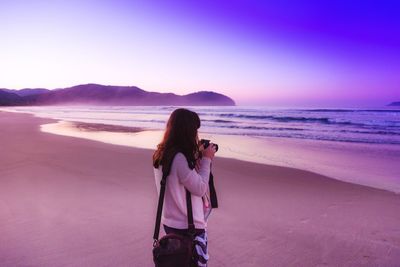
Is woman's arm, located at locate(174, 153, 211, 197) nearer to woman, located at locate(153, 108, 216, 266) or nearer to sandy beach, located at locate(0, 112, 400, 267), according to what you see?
woman, located at locate(153, 108, 216, 266)

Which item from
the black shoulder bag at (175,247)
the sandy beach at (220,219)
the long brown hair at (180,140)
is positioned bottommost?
the sandy beach at (220,219)

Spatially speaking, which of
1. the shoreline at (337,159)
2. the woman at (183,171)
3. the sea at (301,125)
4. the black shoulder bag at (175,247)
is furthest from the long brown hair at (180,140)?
the sea at (301,125)

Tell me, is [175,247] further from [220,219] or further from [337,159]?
[337,159]

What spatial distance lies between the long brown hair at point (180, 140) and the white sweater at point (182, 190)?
4cm

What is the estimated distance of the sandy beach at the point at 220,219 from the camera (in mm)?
3764

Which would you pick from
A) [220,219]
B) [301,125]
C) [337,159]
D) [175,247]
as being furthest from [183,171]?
[301,125]

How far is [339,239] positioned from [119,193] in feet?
12.0

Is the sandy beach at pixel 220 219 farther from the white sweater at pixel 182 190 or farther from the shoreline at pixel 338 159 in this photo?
the white sweater at pixel 182 190

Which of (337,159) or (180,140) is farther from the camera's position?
(337,159)

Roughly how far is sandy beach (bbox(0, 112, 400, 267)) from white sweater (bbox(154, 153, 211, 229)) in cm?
161

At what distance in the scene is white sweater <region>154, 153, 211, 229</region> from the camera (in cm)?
210

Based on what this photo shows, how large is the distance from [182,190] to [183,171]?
186 millimetres

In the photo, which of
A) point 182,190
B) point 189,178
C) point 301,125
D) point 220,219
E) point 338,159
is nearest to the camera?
point 189,178

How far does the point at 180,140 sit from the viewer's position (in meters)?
2.15
